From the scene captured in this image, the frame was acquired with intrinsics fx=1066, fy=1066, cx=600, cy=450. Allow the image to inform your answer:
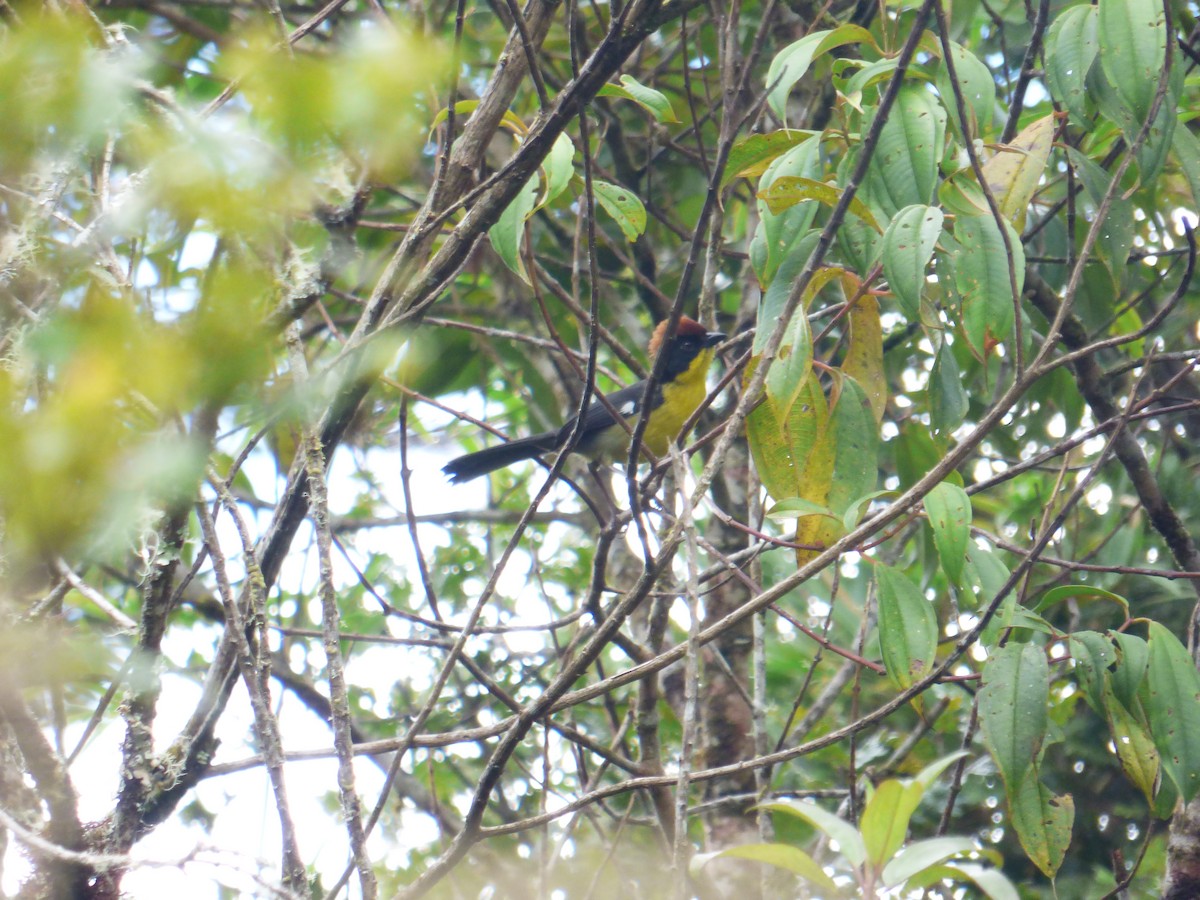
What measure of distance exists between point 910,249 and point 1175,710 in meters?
1.25

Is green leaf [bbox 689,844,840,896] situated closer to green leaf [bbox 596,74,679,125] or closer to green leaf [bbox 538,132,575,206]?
green leaf [bbox 538,132,575,206]

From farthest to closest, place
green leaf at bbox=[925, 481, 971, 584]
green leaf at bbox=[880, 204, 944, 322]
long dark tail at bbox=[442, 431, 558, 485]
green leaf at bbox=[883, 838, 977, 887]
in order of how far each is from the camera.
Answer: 1. long dark tail at bbox=[442, 431, 558, 485]
2. green leaf at bbox=[925, 481, 971, 584]
3. green leaf at bbox=[880, 204, 944, 322]
4. green leaf at bbox=[883, 838, 977, 887]

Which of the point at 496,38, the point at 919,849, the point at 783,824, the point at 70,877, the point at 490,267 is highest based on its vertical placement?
the point at 496,38

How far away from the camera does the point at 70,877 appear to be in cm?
229

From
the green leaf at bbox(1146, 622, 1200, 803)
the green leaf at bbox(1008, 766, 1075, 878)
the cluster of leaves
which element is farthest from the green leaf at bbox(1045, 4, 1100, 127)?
the green leaf at bbox(1008, 766, 1075, 878)

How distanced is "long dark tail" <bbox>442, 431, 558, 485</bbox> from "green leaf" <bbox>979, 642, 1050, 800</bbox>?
3477mm

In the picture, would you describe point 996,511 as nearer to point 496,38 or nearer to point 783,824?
point 783,824

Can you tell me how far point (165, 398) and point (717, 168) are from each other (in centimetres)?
131

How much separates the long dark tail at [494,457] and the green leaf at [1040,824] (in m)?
3.46

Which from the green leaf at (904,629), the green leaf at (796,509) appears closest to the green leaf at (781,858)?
the green leaf at (904,629)

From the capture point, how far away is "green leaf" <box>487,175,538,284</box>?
2531mm

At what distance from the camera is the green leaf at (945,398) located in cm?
272

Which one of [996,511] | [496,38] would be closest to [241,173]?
[496,38]

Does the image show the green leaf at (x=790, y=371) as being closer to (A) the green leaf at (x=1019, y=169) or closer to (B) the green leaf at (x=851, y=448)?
(B) the green leaf at (x=851, y=448)
